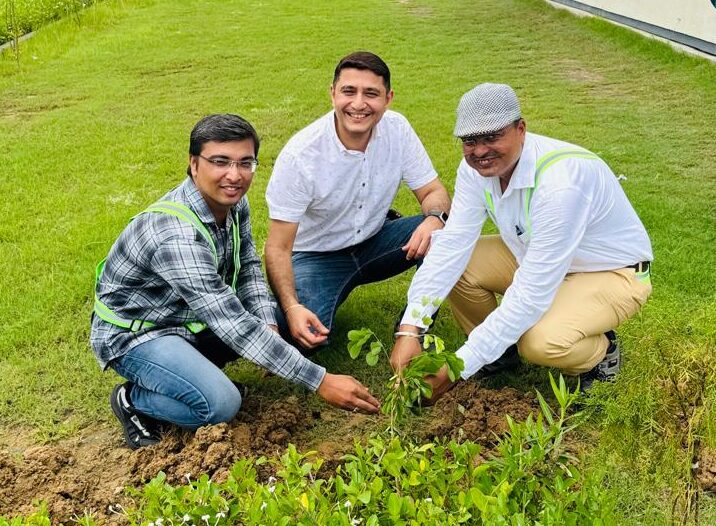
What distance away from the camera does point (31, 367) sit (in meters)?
4.01

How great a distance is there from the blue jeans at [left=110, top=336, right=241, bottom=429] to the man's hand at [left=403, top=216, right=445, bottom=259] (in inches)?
46.5

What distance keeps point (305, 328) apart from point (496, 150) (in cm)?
118

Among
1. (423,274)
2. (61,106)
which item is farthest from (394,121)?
(61,106)

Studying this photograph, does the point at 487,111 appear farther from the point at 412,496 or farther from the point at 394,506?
the point at 394,506

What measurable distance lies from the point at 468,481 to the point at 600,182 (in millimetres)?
1363

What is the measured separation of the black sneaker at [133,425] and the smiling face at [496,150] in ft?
5.63

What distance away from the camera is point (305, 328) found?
11.9ft

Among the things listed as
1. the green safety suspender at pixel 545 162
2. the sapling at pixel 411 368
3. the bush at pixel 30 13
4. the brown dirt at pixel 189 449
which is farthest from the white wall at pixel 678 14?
the bush at pixel 30 13

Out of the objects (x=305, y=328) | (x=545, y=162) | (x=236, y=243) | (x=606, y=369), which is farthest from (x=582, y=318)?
(x=236, y=243)

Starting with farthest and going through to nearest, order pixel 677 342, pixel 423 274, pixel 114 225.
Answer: pixel 114 225 → pixel 423 274 → pixel 677 342

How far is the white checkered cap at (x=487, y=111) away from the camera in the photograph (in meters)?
2.99

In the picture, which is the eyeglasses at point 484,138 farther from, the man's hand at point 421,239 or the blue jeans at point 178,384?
the blue jeans at point 178,384

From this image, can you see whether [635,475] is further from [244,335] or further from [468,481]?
[244,335]

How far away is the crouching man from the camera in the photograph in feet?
10.3
